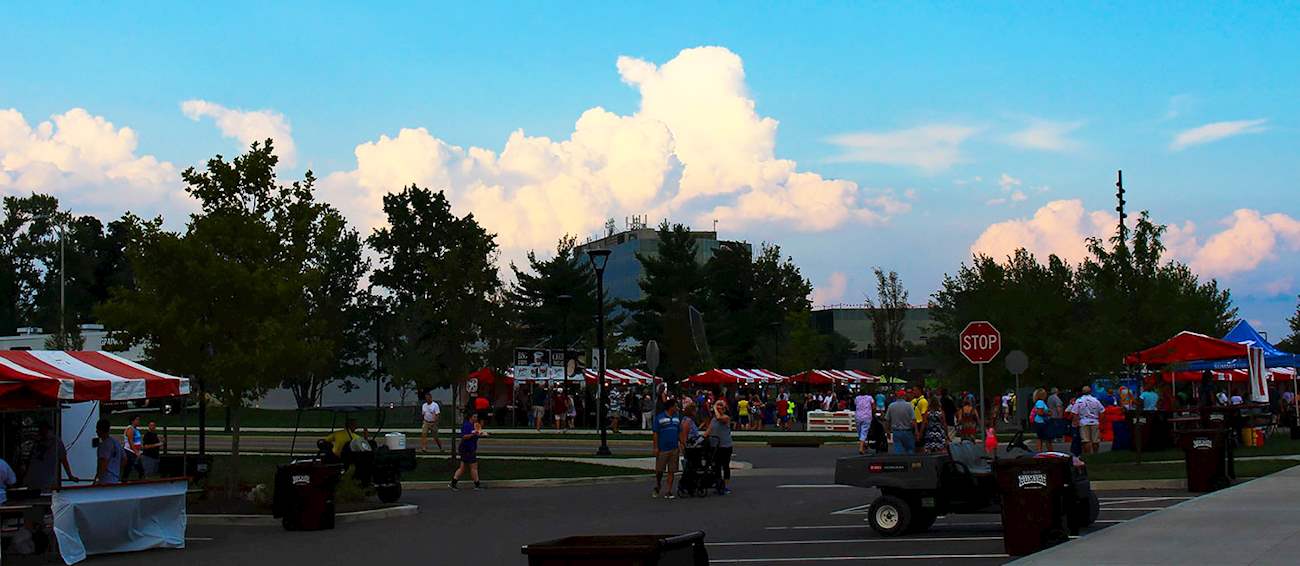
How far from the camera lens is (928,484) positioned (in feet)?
52.6

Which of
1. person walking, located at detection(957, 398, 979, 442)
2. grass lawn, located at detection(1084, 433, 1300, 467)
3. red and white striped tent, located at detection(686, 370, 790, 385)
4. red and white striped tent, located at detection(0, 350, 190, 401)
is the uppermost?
red and white striped tent, located at detection(686, 370, 790, 385)

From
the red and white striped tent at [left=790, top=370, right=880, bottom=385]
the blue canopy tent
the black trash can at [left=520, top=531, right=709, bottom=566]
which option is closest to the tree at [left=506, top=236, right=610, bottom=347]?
the red and white striped tent at [left=790, top=370, right=880, bottom=385]

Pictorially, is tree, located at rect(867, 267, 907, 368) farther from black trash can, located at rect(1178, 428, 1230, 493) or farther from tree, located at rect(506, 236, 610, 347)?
black trash can, located at rect(1178, 428, 1230, 493)

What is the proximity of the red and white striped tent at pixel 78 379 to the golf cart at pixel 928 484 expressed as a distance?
9.18 m

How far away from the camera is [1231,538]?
14.0 meters

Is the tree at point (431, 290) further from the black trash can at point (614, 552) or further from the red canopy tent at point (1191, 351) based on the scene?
the black trash can at point (614, 552)

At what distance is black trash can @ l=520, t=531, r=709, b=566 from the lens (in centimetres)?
745

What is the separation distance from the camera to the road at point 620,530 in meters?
15.2

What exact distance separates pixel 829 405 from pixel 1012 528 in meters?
44.6

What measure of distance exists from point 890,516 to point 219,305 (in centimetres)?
1149

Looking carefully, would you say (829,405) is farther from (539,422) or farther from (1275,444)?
(1275,444)

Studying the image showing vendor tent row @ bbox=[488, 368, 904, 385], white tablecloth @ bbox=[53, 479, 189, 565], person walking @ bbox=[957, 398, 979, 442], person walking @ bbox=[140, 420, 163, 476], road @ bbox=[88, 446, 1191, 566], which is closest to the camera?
road @ bbox=[88, 446, 1191, 566]

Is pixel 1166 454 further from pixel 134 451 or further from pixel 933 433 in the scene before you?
pixel 134 451

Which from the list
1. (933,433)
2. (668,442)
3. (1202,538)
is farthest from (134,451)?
(1202,538)
